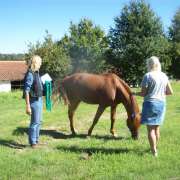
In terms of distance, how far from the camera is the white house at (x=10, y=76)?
65.0 metres

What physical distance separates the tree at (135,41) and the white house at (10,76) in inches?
1187

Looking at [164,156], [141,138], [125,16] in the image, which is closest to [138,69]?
[125,16]

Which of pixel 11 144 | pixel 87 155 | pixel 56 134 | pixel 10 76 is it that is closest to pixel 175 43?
pixel 10 76

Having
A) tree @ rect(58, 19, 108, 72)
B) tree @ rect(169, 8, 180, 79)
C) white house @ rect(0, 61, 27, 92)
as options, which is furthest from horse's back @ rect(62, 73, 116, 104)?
white house @ rect(0, 61, 27, 92)

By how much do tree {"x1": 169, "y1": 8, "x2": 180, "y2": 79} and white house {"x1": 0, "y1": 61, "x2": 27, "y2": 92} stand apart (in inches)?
1008

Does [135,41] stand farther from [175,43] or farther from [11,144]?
[11,144]

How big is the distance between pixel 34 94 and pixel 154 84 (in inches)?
109

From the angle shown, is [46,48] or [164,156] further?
[46,48]

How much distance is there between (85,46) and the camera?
4853 cm

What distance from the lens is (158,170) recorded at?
7113 millimetres

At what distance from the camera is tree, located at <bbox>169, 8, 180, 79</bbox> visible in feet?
154

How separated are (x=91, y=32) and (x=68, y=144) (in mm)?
42532

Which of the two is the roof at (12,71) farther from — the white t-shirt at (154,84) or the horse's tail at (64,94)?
the white t-shirt at (154,84)

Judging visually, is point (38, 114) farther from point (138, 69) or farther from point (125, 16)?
point (125, 16)
